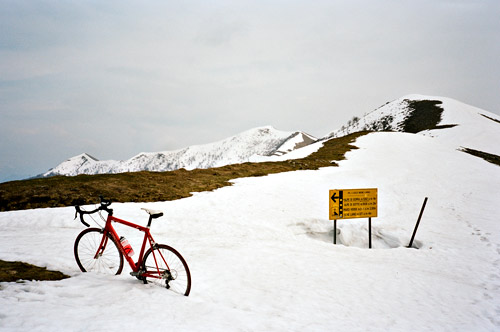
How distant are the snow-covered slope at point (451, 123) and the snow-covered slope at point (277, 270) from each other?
48.9m

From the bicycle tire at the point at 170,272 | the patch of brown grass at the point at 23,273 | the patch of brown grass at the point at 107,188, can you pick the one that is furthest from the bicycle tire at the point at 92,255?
the patch of brown grass at the point at 107,188

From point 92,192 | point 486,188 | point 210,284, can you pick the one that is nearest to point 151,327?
point 210,284

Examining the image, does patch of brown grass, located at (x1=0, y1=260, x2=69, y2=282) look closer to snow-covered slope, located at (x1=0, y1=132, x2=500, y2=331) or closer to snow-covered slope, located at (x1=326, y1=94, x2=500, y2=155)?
snow-covered slope, located at (x1=0, y1=132, x2=500, y2=331)

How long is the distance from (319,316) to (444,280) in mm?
5843

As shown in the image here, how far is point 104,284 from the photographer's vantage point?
5879 millimetres

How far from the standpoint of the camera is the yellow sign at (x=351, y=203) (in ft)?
42.4

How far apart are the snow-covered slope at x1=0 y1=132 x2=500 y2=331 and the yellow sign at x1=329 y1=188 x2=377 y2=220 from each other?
5.23 feet

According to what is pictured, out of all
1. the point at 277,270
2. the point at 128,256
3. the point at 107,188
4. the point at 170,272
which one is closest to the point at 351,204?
the point at 277,270

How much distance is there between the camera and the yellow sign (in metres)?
12.9

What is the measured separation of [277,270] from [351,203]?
644cm

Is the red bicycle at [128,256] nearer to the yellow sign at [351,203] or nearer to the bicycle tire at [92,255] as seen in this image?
the bicycle tire at [92,255]

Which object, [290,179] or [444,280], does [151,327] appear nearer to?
[444,280]

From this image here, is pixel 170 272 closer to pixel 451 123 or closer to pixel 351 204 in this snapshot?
pixel 351 204

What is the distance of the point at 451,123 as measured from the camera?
3204 inches
